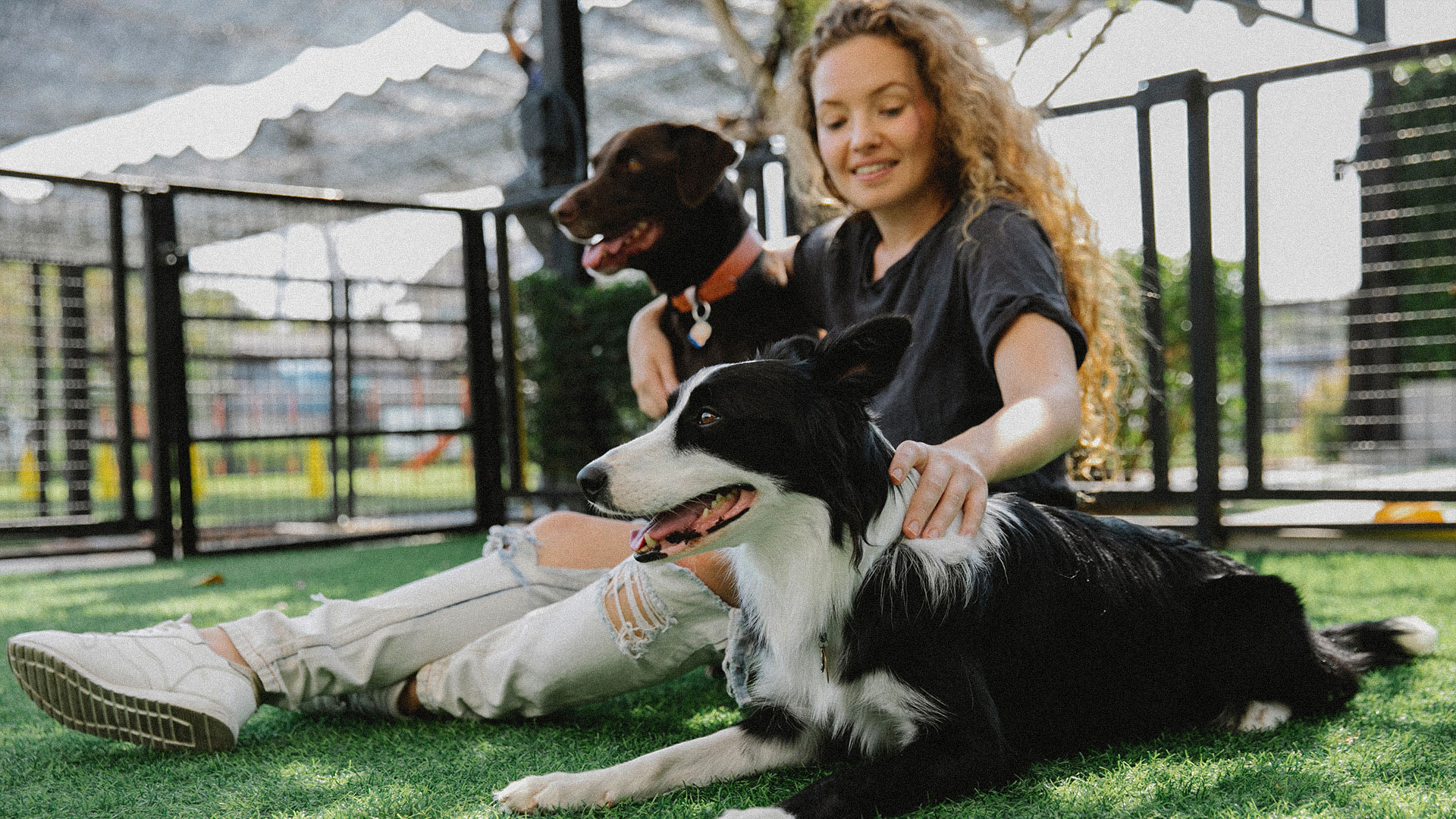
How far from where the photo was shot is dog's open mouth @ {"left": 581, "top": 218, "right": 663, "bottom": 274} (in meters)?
2.82

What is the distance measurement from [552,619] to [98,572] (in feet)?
12.4

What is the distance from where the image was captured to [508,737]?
6.21 feet

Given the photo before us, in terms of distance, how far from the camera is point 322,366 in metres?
5.54

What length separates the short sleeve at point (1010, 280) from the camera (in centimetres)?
177

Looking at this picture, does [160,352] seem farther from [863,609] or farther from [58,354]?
[863,609]

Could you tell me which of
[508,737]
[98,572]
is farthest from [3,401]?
[508,737]

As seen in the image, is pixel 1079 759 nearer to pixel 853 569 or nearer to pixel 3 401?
pixel 853 569

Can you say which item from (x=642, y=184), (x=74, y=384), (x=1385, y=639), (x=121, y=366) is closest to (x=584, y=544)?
(x=642, y=184)

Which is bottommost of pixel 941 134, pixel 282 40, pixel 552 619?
pixel 552 619

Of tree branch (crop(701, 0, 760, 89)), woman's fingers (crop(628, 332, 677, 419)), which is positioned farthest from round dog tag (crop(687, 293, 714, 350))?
tree branch (crop(701, 0, 760, 89))

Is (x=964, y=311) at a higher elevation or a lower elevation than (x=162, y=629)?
higher

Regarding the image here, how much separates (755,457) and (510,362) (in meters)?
4.60

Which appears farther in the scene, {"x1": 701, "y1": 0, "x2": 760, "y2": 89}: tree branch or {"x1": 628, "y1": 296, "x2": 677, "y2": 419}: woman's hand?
{"x1": 701, "y1": 0, "x2": 760, "y2": 89}: tree branch

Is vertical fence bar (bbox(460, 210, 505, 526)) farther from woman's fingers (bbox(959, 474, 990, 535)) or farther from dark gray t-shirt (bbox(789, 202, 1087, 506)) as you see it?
woman's fingers (bbox(959, 474, 990, 535))
